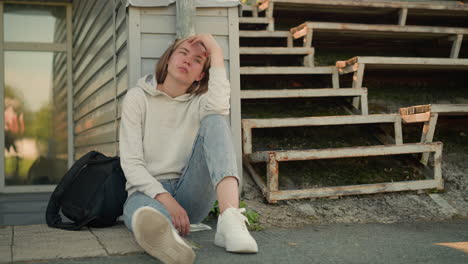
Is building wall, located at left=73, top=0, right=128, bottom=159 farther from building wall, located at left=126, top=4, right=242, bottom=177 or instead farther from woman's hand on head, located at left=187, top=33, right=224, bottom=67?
woman's hand on head, located at left=187, top=33, right=224, bottom=67

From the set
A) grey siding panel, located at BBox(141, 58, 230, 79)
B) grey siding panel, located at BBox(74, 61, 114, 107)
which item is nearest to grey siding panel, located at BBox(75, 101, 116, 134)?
grey siding panel, located at BBox(74, 61, 114, 107)

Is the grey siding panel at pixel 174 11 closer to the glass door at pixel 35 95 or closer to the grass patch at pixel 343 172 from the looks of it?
the grass patch at pixel 343 172

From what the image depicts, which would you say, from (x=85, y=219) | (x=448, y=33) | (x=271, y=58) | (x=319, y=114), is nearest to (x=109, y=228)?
(x=85, y=219)

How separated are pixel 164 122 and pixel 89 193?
0.50 metres

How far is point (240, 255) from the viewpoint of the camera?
1.83 metres

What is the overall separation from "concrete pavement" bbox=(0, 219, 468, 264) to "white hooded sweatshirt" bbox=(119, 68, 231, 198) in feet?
1.10

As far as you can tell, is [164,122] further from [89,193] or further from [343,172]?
[343,172]

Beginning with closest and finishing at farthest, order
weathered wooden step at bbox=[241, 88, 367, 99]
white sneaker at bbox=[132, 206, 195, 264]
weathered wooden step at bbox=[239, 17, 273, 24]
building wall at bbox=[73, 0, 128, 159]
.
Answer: white sneaker at bbox=[132, 206, 195, 264], building wall at bbox=[73, 0, 128, 159], weathered wooden step at bbox=[241, 88, 367, 99], weathered wooden step at bbox=[239, 17, 273, 24]

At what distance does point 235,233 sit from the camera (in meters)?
1.83

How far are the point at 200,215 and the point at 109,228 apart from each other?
0.49 m

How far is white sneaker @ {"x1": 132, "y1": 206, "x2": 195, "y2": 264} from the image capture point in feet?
5.19

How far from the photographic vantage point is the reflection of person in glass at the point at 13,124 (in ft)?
18.4

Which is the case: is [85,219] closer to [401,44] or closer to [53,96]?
[401,44]

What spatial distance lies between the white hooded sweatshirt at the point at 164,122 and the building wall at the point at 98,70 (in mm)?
851
